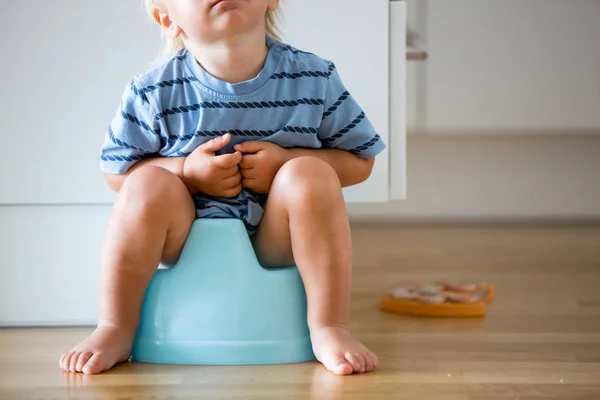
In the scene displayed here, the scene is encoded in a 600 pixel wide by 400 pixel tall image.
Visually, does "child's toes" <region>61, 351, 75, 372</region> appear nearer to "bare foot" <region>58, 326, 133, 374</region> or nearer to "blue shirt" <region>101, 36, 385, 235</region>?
"bare foot" <region>58, 326, 133, 374</region>

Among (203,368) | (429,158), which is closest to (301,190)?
(203,368)

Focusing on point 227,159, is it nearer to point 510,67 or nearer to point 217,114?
point 217,114

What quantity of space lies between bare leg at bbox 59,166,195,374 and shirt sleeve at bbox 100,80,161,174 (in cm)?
8

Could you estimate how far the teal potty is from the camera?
41.1 inches

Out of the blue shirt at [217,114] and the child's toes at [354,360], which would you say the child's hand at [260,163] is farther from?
the child's toes at [354,360]

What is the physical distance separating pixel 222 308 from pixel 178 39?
Answer: 386 millimetres

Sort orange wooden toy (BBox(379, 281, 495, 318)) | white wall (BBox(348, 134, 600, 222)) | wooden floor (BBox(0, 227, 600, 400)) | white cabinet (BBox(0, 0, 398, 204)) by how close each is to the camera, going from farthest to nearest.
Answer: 1. white wall (BBox(348, 134, 600, 222))
2. orange wooden toy (BBox(379, 281, 495, 318))
3. white cabinet (BBox(0, 0, 398, 204))
4. wooden floor (BBox(0, 227, 600, 400))

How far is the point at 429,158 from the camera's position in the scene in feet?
7.77

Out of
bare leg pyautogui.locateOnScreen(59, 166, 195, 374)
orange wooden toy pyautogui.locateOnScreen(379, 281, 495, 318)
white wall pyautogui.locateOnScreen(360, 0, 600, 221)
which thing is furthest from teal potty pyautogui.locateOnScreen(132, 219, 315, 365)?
white wall pyautogui.locateOnScreen(360, 0, 600, 221)

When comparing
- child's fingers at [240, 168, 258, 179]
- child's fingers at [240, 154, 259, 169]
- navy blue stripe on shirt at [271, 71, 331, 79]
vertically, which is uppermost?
navy blue stripe on shirt at [271, 71, 331, 79]

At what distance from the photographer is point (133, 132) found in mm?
1131

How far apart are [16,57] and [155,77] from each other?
0.26m

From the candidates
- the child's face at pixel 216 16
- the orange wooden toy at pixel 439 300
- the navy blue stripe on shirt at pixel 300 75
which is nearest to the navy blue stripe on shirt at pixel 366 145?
the navy blue stripe on shirt at pixel 300 75

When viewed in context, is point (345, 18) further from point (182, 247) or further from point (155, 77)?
point (182, 247)
